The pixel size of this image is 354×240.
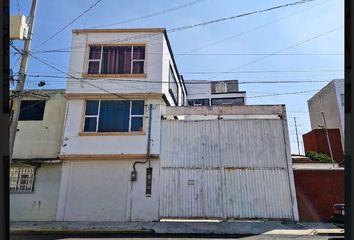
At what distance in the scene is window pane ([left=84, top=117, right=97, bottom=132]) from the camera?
15555 mm

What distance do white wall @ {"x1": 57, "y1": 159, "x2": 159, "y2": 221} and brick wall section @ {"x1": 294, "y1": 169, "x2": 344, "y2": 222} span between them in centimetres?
679

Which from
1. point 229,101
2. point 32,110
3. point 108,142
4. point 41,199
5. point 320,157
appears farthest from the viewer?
point 229,101

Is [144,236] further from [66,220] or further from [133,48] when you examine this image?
[133,48]

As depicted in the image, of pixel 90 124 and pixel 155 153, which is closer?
pixel 155 153

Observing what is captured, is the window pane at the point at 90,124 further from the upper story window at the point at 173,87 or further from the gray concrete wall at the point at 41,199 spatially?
the upper story window at the point at 173,87

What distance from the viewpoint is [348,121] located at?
4.22ft

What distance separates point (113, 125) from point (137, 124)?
1.25m

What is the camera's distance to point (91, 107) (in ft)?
52.5

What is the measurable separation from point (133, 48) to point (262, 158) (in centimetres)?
906

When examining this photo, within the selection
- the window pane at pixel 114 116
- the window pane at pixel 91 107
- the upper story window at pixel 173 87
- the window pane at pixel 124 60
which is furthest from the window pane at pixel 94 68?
the upper story window at pixel 173 87

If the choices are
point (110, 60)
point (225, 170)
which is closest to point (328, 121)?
point (225, 170)

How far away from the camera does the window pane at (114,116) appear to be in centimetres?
1546

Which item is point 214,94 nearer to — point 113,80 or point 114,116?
point 113,80

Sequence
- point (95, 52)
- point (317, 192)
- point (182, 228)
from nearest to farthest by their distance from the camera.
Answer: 1. point (182, 228)
2. point (317, 192)
3. point (95, 52)
